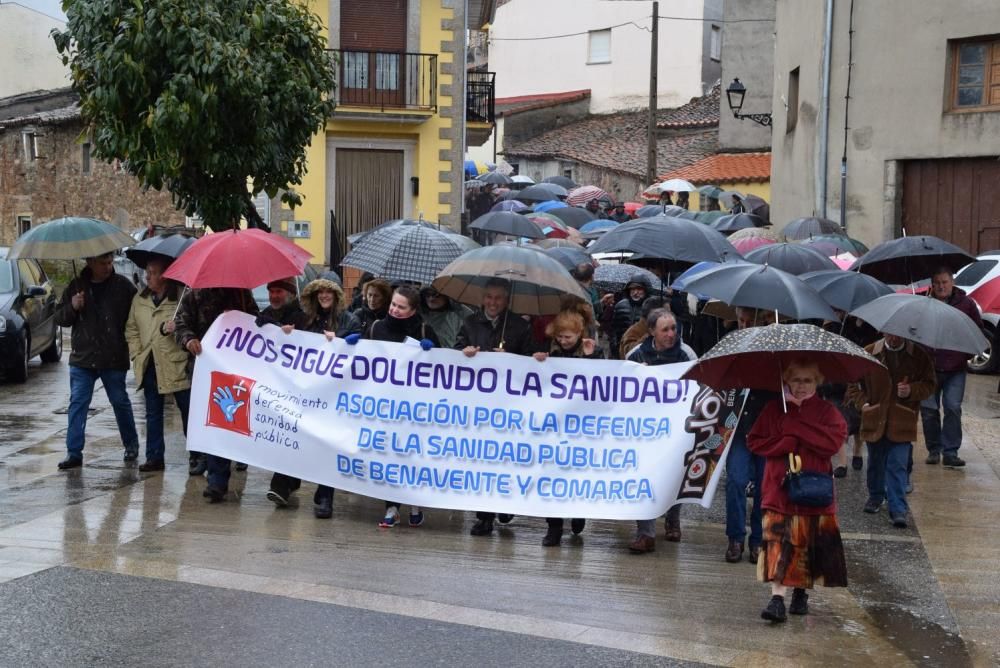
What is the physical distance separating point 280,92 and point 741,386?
241 inches

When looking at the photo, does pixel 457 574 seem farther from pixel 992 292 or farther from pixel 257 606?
pixel 992 292

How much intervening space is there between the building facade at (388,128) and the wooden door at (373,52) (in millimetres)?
20

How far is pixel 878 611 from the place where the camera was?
283 inches

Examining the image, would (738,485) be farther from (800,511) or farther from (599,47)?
(599,47)

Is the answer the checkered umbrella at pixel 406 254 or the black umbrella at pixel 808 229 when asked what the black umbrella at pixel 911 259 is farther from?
the black umbrella at pixel 808 229

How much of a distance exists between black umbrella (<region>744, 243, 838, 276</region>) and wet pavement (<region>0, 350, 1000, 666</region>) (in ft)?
6.89

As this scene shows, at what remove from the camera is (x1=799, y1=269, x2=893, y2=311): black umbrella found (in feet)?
32.5

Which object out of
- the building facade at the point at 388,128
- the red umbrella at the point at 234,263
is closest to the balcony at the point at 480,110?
the building facade at the point at 388,128

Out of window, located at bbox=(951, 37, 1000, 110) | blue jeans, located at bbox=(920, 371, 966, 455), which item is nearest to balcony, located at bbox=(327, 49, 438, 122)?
window, located at bbox=(951, 37, 1000, 110)

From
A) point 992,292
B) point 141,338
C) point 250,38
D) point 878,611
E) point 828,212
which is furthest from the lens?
point 828,212

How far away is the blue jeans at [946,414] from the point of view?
439 inches

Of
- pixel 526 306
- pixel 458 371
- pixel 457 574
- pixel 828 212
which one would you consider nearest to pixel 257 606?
pixel 457 574

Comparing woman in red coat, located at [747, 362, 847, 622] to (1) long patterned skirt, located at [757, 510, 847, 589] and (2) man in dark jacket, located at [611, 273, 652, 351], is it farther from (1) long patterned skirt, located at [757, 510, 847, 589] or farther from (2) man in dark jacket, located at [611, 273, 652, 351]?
(2) man in dark jacket, located at [611, 273, 652, 351]

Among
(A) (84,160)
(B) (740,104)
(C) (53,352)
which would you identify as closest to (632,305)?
(C) (53,352)
